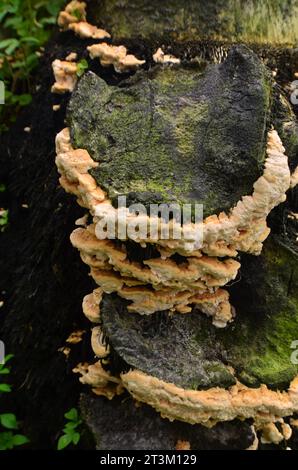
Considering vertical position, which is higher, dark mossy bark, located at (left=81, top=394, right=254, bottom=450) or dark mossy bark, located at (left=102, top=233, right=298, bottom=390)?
dark mossy bark, located at (left=102, top=233, right=298, bottom=390)

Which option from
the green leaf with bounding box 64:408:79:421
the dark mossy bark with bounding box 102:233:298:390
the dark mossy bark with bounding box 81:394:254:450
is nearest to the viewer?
the dark mossy bark with bounding box 102:233:298:390

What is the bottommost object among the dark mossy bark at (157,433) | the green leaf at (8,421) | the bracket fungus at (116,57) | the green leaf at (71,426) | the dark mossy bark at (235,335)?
the green leaf at (8,421)

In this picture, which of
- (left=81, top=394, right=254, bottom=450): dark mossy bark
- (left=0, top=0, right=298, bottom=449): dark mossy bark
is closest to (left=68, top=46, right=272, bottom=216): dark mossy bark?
(left=0, top=0, right=298, bottom=449): dark mossy bark

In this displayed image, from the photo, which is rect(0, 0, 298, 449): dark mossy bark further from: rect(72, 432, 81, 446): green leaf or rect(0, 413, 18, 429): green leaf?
rect(0, 413, 18, 429): green leaf

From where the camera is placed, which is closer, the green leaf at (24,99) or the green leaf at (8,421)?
the green leaf at (8,421)

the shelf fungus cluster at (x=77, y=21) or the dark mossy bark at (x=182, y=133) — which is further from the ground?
the shelf fungus cluster at (x=77, y=21)

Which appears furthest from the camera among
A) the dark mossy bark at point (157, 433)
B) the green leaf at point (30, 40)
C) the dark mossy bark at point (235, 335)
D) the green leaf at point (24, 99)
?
the green leaf at point (24, 99)

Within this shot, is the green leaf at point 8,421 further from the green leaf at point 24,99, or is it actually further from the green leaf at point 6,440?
the green leaf at point 24,99

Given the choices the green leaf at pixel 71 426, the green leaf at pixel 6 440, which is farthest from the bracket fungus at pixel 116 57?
the green leaf at pixel 6 440

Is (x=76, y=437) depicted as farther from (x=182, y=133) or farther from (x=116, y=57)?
(x=116, y=57)
